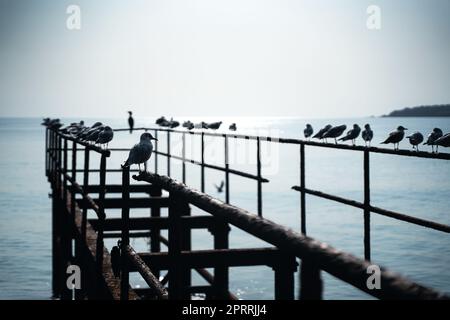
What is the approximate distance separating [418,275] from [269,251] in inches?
756

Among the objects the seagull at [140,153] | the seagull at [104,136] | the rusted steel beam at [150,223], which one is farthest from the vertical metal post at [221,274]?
the seagull at [104,136]

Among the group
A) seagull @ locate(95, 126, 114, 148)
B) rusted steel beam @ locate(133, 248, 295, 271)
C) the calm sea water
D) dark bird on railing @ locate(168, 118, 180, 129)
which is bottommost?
the calm sea water

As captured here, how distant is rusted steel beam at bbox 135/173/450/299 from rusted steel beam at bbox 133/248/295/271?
4174mm

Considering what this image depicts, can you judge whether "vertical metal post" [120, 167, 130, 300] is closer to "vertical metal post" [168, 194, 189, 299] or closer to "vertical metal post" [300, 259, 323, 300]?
"vertical metal post" [168, 194, 189, 299]

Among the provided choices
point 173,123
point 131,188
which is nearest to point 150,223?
point 131,188

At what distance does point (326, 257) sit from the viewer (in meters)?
1.22

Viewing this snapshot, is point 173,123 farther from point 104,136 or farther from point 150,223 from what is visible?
point 150,223

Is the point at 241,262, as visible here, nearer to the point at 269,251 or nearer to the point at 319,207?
the point at 269,251

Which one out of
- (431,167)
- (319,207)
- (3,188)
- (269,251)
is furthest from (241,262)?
(431,167)

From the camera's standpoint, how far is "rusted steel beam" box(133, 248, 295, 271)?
19.8ft

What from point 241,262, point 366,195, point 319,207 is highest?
point 366,195

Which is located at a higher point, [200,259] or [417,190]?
[200,259]

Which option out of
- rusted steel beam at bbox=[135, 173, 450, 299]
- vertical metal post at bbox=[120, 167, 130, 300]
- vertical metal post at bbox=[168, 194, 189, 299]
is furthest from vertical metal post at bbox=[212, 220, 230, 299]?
rusted steel beam at bbox=[135, 173, 450, 299]
